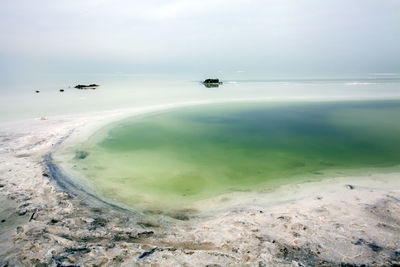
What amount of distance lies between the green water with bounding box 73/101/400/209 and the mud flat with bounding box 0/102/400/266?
1026 millimetres

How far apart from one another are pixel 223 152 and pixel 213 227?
21.5 feet

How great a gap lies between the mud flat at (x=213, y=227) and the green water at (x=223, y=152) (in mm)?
1026

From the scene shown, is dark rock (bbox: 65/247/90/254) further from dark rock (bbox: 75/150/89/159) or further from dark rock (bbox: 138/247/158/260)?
dark rock (bbox: 75/150/89/159)

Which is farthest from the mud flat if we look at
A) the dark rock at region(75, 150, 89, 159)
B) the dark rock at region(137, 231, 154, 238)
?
the dark rock at region(75, 150, 89, 159)

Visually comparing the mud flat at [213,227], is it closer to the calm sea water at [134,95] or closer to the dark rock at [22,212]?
the dark rock at [22,212]

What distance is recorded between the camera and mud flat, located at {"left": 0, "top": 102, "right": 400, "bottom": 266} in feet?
15.9

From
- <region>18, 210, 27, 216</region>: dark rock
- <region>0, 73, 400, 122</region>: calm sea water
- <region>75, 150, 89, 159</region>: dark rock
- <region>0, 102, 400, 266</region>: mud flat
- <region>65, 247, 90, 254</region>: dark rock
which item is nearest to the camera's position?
<region>0, 102, 400, 266</region>: mud flat

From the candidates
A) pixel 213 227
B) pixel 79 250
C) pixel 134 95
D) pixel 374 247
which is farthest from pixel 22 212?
pixel 134 95

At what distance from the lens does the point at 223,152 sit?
41.0 ft

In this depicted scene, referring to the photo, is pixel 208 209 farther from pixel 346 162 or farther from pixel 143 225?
pixel 346 162

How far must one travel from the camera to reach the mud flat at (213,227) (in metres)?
4.84

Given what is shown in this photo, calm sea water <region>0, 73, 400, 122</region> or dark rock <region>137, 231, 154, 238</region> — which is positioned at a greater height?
calm sea water <region>0, 73, 400, 122</region>

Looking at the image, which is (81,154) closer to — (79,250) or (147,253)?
(79,250)

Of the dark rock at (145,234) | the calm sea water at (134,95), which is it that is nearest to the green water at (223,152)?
the dark rock at (145,234)
